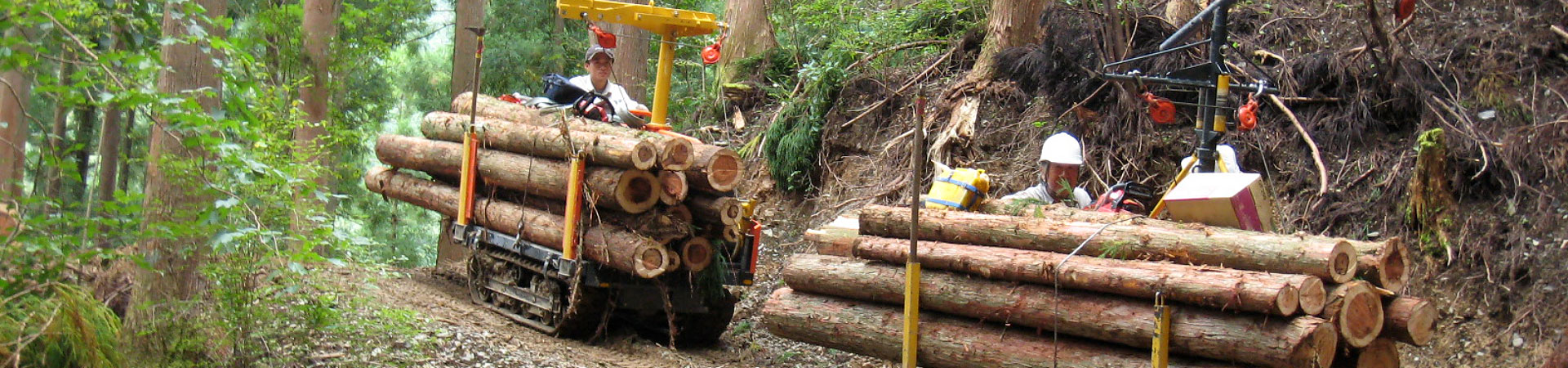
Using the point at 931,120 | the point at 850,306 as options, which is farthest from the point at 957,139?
the point at 850,306

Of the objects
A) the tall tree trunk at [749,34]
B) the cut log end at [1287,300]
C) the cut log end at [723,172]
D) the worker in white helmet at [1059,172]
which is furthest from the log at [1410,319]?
the tall tree trunk at [749,34]

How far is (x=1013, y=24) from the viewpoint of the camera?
11.3 metres

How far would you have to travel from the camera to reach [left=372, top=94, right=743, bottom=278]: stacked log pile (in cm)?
798

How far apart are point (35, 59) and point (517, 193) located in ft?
15.1

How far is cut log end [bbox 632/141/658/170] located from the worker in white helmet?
2293 mm

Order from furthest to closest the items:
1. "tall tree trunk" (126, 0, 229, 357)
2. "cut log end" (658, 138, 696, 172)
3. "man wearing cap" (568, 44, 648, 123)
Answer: "man wearing cap" (568, 44, 648, 123)
"cut log end" (658, 138, 696, 172)
"tall tree trunk" (126, 0, 229, 357)

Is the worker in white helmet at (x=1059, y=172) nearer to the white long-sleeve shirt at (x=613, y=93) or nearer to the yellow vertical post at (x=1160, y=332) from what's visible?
the yellow vertical post at (x=1160, y=332)

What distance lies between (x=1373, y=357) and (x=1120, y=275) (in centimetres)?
103

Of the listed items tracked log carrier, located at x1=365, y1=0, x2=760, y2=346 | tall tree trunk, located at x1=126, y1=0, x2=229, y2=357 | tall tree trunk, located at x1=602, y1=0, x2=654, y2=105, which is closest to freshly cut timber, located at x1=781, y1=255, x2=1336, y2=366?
tracked log carrier, located at x1=365, y1=0, x2=760, y2=346

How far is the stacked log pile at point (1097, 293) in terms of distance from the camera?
459 cm

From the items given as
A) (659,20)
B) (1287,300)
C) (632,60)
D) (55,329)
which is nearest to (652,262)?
(659,20)

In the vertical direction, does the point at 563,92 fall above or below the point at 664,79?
below

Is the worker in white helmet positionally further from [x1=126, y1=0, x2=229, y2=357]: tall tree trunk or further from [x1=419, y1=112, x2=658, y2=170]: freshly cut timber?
[x1=126, y1=0, x2=229, y2=357]: tall tree trunk

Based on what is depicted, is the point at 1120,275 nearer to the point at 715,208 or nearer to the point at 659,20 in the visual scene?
the point at 715,208
